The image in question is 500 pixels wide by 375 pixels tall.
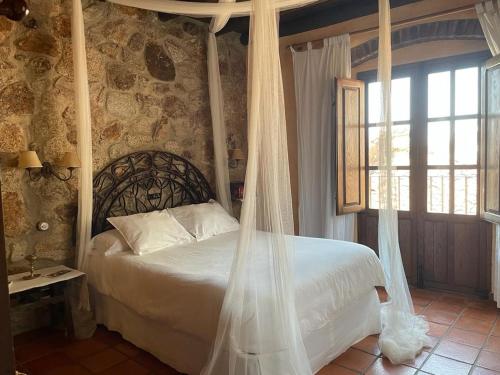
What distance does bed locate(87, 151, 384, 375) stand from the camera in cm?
212

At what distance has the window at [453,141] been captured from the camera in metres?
3.42

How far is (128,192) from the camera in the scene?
3404 millimetres

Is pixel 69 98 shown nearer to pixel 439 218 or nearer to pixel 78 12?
pixel 78 12

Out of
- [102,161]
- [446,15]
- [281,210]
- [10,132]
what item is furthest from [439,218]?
[10,132]

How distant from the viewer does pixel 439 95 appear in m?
3.57

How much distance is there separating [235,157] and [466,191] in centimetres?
230

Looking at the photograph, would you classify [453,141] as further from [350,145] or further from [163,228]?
[163,228]

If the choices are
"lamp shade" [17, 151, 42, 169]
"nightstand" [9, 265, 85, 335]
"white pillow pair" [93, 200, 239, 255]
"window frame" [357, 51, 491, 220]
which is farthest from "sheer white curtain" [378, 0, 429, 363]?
"lamp shade" [17, 151, 42, 169]

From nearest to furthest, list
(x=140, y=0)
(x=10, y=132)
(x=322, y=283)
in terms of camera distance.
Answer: (x=322, y=283), (x=10, y=132), (x=140, y=0)

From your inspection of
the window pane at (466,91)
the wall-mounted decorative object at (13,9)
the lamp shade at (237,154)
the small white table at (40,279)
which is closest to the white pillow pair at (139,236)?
the small white table at (40,279)

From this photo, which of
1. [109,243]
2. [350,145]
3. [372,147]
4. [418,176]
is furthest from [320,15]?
[109,243]

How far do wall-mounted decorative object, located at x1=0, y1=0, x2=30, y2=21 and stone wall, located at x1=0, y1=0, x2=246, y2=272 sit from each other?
199 centimetres

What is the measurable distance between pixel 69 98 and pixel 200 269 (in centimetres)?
180

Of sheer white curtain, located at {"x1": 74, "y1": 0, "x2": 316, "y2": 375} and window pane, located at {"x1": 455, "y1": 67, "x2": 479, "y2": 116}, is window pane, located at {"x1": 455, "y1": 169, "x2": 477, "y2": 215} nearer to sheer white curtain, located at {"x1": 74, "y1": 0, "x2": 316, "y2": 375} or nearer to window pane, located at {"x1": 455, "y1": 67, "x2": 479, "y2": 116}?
window pane, located at {"x1": 455, "y1": 67, "x2": 479, "y2": 116}
